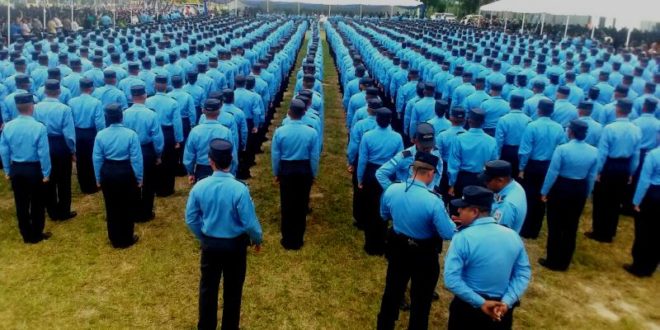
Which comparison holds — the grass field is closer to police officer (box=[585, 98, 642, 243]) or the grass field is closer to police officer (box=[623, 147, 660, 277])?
police officer (box=[623, 147, 660, 277])

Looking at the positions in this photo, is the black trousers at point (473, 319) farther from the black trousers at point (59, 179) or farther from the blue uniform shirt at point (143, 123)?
the black trousers at point (59, 179)

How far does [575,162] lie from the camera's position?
6.52 meters

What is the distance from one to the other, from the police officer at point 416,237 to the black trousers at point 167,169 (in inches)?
189

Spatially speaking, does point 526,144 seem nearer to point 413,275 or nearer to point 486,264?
point 413,275

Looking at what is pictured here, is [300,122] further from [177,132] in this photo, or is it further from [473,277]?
[473,277]

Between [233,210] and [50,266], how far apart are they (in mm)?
3258

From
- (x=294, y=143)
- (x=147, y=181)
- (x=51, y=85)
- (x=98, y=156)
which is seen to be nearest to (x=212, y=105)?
(x=294, y=143)

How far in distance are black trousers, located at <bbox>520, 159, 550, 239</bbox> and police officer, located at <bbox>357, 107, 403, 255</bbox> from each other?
84.1 inches

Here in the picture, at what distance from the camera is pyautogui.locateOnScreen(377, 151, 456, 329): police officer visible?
4684 millimetres

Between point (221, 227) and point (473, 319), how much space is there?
2283mm

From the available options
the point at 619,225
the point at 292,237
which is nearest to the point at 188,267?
the point at 292,237

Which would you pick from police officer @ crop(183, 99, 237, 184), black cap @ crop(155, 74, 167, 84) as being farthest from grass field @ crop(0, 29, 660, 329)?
black cap @ crop(155, 74, 167, 84)

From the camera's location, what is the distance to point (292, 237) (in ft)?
24.2

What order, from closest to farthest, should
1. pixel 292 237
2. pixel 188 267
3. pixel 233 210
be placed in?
1. pixel 233 210
2. pixel 188 267
3. pixel 292 237
